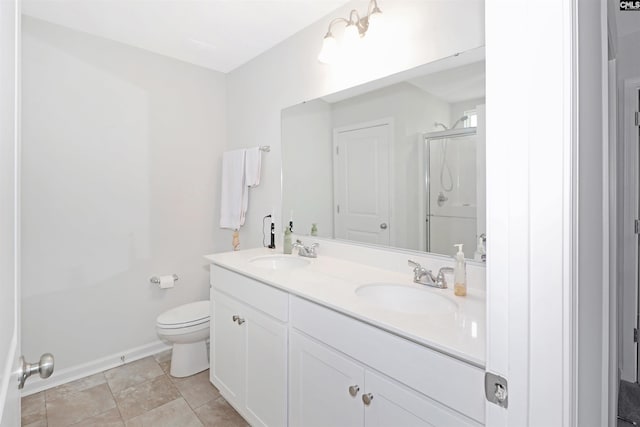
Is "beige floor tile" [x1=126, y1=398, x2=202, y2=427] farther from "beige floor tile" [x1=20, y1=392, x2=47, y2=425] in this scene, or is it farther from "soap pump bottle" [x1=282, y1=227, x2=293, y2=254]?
"soap pump bottle" [x1=282, y1=227, x2=293, y2=254]

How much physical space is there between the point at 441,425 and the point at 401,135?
1.26 meters

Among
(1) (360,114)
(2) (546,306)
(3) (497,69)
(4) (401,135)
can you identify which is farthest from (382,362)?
(1) (360,114)

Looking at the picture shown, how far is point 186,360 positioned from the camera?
227 centimetres

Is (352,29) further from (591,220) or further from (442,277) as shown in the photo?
(591,220)

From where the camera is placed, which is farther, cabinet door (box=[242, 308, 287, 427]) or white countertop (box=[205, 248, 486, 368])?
cabinet door (box=[242, 308, 287, 427])

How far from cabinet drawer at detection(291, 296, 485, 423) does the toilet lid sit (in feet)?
3.89

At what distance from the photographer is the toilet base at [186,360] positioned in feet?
7.43

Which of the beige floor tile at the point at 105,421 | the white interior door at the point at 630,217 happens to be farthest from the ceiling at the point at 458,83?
the beige floor tile at the point at 105,421

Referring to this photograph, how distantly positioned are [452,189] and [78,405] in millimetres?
2483

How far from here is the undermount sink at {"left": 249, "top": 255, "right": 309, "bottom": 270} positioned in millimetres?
2070

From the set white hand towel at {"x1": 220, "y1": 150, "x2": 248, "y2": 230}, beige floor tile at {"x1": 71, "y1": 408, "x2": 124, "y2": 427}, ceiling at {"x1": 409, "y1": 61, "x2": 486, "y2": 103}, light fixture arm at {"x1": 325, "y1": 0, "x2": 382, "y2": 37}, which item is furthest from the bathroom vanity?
light fixture arm at {"x1": 325, "y1": 0, "x2": 382, "y2": 37}

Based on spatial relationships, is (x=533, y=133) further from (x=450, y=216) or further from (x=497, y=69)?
(x=450, y=216)

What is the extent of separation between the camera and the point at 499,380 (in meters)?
0.66

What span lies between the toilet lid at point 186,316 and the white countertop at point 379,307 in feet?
1.70
